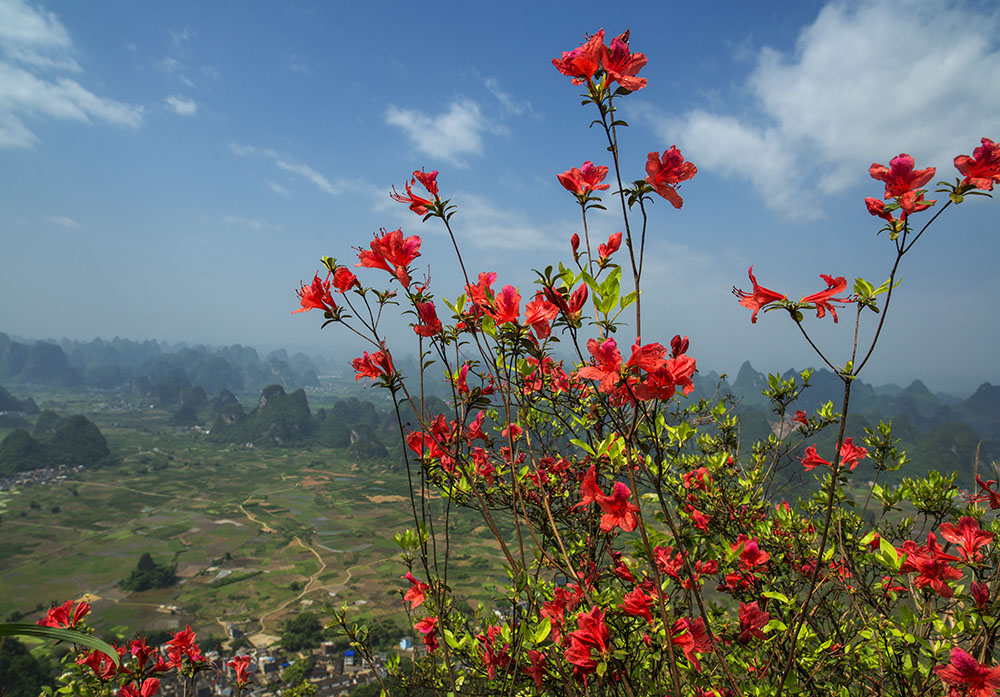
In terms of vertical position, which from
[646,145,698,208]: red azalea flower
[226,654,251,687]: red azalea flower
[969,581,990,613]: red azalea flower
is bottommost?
[226,654,251,687]: red azalea flower

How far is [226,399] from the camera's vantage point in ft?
339

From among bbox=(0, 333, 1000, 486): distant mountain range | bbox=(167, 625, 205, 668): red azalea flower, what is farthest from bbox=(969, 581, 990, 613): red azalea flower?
bbox=(0, 333, 1000, 486): distant mountain range

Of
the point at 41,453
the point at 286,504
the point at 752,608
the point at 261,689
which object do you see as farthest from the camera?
the point at 41,453

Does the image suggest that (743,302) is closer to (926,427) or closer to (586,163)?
(586,163)

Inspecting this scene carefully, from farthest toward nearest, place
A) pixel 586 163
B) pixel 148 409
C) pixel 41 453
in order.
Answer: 1. pixel 148 409
2. pixel 41 453
3. pixel 586 163

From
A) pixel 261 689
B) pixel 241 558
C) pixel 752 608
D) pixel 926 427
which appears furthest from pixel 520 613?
pixel 926 427

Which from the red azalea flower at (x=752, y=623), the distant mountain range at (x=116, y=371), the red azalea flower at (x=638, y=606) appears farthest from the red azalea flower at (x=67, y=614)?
the distant mountain range at (x=116, y=371)

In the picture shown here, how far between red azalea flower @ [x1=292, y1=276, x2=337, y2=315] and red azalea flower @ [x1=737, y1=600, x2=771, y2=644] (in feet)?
7.06

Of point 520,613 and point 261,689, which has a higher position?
point 520,613

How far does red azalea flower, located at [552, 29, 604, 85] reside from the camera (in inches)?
52.6

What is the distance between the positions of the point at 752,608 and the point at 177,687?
105 ft

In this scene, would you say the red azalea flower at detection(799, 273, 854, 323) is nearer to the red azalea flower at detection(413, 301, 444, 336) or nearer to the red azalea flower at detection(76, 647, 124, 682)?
the red azalea flower at detection(413, 301, 444, 336)

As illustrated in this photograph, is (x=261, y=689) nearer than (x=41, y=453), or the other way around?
(x=261, y=689)

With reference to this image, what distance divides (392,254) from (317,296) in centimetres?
31
